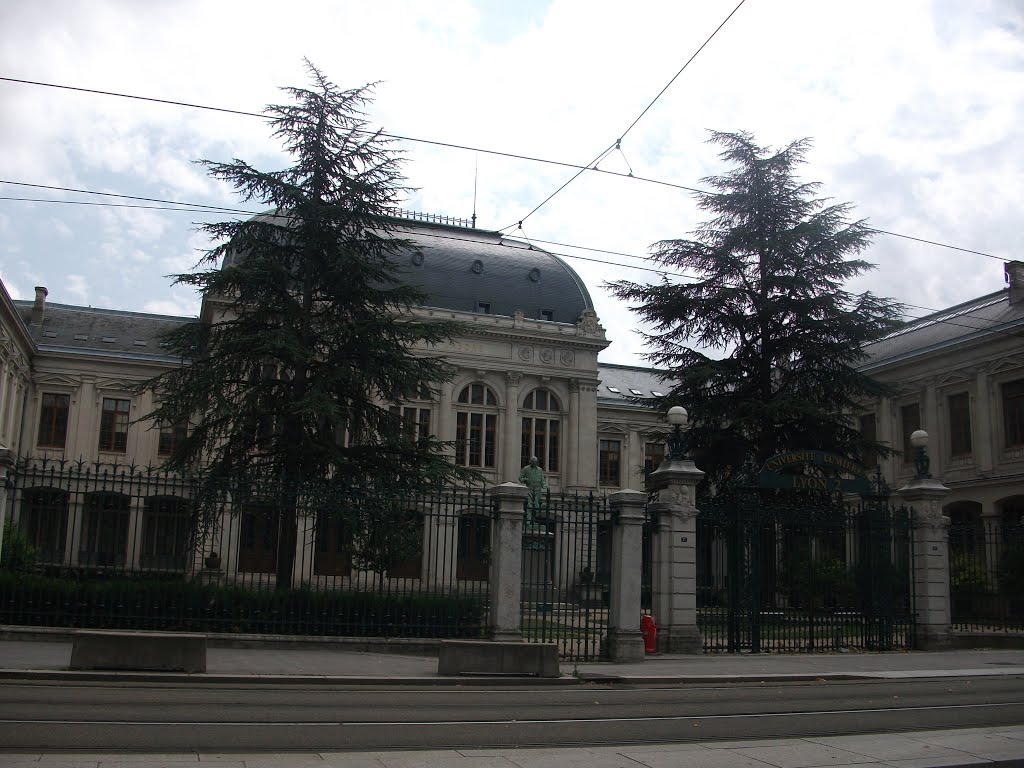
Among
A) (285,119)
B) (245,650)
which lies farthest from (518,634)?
(285,119)

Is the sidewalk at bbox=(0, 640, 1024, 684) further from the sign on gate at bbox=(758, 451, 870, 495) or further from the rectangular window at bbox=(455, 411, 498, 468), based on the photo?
the rectangular window at bbox=(455, 411, 498, 468)

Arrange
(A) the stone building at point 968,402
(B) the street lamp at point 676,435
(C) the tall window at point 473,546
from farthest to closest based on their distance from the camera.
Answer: (A) the stone building at point 968,402
(B) the street lamp at point 676,435
(C) the tall window at point 473,546

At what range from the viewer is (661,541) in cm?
1869

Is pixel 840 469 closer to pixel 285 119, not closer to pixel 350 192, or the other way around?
pixel 350 192

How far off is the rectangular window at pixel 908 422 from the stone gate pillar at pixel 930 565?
886 inches

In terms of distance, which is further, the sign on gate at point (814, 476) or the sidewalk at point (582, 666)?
the sign on gate at point (814, 476)

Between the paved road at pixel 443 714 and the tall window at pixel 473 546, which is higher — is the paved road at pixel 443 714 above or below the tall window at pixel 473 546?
below

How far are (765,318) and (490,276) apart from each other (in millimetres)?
23859

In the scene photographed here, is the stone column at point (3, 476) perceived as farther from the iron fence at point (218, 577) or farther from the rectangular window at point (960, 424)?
the rectangular window at point (960, 424)

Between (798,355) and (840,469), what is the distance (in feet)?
32.8

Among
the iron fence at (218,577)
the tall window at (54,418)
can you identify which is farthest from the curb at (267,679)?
the tall window at (54,418)

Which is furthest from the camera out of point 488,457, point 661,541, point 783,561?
point 488,457

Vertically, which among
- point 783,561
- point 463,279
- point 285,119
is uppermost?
point 463,279

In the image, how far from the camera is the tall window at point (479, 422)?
51500mm
